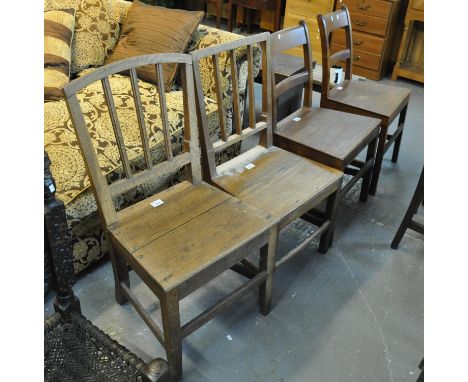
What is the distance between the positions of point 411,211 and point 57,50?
179cm

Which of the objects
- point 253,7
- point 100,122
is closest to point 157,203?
point 100,122

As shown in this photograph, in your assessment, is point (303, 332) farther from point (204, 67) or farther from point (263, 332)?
point (204, 67)

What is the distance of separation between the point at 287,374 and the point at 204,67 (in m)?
1.47

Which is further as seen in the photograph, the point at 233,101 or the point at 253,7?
the point at 253,7

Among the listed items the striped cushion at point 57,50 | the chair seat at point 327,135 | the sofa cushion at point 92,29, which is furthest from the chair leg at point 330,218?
the sofa cushion at point 92,29

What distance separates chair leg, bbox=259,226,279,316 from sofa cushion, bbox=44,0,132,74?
1.57 metres

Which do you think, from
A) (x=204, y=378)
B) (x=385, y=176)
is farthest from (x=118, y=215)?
(x=385, y=176)

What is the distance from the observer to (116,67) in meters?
1.17

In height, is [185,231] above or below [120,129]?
below

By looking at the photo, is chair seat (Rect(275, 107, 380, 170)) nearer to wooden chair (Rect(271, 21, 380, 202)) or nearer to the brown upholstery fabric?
wooden chair (Rect(271, 21, 380, 202))

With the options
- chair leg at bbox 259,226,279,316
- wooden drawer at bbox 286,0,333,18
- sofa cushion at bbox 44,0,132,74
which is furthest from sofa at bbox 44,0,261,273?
wooden drawer at bbox 286,0,333,18

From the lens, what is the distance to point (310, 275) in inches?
70.0

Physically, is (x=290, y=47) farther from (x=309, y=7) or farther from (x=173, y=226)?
(x=309, y=7)

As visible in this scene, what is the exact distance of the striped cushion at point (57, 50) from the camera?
194cm
